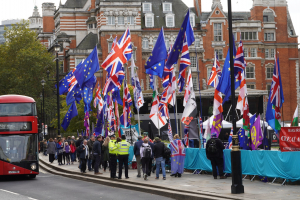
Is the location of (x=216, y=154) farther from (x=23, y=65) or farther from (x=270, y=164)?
(x=23, y=65)

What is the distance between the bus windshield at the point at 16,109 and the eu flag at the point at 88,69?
6.98 metres

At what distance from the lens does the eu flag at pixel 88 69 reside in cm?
3055

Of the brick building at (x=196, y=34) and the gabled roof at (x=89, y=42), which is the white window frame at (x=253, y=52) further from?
the gabled roof at (x=89, y=42)

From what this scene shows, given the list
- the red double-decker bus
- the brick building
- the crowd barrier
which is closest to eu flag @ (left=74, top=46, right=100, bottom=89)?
the red double-decker bus

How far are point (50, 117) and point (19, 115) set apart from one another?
2230 inches

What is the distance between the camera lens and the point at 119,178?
2131 centimetres

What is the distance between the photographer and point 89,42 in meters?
75.9

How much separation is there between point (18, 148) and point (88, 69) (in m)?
8.57

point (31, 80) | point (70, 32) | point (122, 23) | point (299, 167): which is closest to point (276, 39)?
point (122, 23)

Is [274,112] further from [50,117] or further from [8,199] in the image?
[50,117]

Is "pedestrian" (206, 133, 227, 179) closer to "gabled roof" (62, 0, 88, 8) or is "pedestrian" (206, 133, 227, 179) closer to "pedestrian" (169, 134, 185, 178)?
"pedestrian" (169, 134, 185, 178)

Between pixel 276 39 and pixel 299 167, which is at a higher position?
pixel 276 39

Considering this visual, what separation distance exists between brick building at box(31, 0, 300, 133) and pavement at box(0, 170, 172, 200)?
49518 millimetres

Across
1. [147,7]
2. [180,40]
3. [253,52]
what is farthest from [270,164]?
[147,7]
